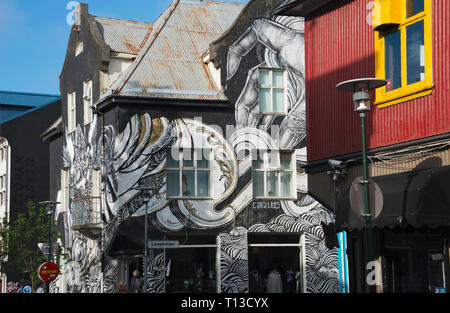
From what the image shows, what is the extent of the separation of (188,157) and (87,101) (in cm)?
641

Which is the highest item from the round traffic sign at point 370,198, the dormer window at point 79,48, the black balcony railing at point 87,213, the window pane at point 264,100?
the dormer window at point 79,48

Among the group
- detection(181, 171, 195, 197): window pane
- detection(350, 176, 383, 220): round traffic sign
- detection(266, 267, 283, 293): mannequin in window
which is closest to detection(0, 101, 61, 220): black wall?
detection(181, 171, 195, 197): window pane

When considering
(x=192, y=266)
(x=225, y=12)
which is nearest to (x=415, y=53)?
(x=192, y=266)

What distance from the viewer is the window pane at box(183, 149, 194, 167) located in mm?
30750

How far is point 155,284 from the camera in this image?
2966cm

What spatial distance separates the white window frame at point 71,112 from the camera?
36219mm

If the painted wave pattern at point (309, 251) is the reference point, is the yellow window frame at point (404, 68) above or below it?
above

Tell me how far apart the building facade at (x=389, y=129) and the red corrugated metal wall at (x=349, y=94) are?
19 mm

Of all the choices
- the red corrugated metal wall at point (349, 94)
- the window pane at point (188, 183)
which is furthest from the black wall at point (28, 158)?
the red corrugated metal wall at point (349, 94)

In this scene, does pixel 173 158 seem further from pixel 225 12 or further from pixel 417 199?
pixel 417 199

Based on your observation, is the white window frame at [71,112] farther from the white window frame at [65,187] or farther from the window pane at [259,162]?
the window pane at [259,162]

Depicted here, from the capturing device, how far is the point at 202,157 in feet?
102

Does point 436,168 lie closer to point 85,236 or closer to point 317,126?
point 317,126
